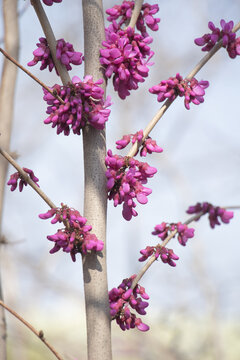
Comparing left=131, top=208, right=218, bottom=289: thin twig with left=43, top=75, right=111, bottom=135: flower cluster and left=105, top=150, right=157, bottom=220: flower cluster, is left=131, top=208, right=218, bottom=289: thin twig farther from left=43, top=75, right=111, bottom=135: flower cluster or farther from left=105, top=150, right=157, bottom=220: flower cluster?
left=43, top=75, right=111, bottom=135: flower cluster

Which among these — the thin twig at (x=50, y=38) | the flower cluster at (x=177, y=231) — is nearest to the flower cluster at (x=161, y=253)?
the flower cluster at (x=177, y=231)

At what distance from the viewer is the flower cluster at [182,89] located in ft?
5.50

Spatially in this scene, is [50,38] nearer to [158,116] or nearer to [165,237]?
[158,116]

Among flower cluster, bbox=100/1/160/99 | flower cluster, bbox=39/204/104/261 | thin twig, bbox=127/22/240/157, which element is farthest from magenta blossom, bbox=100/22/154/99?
flower cluster, bbox=39/204/104/261

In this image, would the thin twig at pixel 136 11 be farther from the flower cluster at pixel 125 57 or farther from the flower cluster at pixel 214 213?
the flower cluster at pixel 214 213

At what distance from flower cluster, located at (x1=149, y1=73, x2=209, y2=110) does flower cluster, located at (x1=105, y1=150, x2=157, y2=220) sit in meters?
0.26

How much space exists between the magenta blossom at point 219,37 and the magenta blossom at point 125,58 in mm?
226

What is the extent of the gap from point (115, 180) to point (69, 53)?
43cm

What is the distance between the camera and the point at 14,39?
276cm

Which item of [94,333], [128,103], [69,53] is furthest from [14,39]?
[128,103]

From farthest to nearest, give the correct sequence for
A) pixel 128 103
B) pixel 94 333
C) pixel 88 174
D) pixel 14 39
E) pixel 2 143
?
pixel 128 103 → pixel 14 39 → pixel 2 143 → pixel 88 174 → pixel 94 333

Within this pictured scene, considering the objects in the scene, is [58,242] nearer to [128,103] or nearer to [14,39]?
[14,39]

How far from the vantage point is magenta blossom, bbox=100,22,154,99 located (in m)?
1.63

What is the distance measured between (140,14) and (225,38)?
37 centimetres
